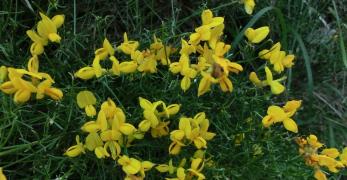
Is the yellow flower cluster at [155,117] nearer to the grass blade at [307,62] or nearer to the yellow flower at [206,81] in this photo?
the yellow flower at [206,81]

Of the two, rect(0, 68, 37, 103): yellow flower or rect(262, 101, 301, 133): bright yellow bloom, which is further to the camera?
rect(262, 101, 301, 133): bright yellow bloom

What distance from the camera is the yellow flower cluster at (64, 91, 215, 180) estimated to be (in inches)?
42.1

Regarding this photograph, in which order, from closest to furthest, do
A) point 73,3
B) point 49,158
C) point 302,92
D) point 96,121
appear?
point 96,121 → point 49,158 → point 73,3 → point 302,92

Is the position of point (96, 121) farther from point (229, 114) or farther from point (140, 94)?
point (229, 114)

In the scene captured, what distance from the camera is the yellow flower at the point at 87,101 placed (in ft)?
3.63

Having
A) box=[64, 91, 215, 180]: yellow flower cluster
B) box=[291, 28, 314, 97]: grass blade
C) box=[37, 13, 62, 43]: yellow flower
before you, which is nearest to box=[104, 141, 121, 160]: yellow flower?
box=[64, 91, 215, 180]: yellow flower cluster

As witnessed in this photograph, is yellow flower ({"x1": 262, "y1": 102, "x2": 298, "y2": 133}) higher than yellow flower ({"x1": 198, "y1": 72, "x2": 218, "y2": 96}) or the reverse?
the reverse

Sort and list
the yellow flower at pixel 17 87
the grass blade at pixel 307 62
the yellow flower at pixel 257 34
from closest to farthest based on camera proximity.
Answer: the yellow flower at pixel 17 87
the yellow flower at pixel 257 34
the grass blade at pixel 307 62

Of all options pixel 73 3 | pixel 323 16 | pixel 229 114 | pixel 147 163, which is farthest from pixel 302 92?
pixel 147 163

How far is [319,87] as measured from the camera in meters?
1.85

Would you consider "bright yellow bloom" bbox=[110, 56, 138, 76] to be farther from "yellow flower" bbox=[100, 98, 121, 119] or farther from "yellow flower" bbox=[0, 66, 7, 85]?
"yellow flower" bbox=[0, 66, 7, 85]

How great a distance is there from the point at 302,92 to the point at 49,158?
0.88 m

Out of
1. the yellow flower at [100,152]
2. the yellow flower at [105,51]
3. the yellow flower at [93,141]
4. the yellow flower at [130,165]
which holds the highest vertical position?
the yellow flower at [105,51]

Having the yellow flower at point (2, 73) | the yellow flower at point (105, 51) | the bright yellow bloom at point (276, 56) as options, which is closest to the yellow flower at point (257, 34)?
the bright yellow bloom at point (276, 56)
